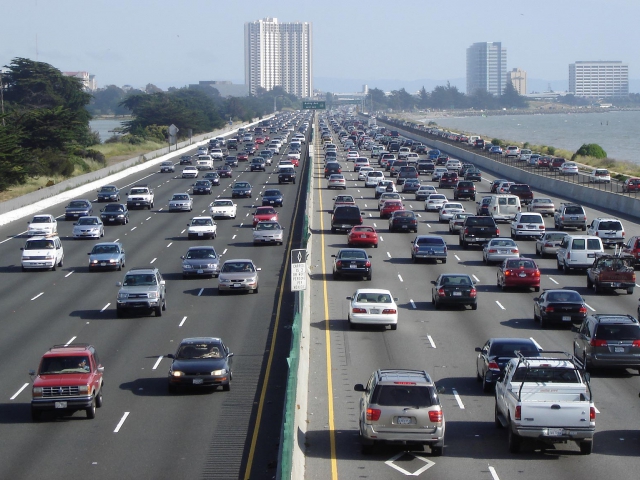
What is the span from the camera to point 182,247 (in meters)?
52.9

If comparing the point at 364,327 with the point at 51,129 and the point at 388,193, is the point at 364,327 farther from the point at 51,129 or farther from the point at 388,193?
the point at 51,129

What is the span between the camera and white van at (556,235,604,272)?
4362 cm

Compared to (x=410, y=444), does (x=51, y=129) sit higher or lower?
higher

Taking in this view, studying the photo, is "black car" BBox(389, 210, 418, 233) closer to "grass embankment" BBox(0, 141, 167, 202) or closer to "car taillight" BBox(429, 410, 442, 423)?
"grass embankment" BBox(0, 141, 167, 202)

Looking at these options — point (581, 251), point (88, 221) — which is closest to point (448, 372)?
point (581, 251)

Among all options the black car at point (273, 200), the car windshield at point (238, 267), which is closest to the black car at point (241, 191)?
the black car at point (273, 200)

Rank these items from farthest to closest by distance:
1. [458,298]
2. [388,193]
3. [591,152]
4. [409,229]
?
[591,152] < [388,193] < [409,229] < [458,298]

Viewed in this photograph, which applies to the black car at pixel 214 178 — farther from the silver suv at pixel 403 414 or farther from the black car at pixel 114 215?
the silver suv at pixel 403 414

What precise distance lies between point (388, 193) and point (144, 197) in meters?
16.9

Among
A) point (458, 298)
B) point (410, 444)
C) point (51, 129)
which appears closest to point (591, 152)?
point (51, 129)

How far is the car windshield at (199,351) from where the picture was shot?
81.6 ft

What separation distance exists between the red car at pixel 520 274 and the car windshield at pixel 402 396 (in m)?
21.8

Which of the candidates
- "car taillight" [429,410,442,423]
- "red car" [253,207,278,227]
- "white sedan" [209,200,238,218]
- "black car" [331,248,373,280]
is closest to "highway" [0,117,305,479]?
"black car" [331,248,373,280]

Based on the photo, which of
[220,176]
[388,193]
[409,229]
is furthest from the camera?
[220,176]
